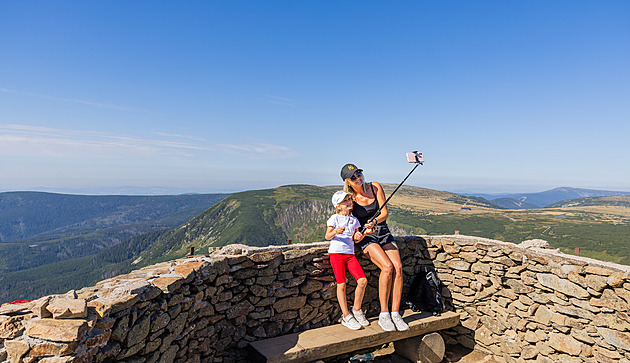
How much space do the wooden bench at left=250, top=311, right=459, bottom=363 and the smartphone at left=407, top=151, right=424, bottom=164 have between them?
3.11m

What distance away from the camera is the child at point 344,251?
5992 mm

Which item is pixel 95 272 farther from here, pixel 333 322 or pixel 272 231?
pixel 333 322

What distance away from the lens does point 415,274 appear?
7.84 meters

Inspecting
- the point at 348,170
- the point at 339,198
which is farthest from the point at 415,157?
the point at 339,198

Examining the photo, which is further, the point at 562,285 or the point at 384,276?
the point at 384,276

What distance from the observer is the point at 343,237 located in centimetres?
607

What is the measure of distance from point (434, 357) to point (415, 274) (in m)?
1.76

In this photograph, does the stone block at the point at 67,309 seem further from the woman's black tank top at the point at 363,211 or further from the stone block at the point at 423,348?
the stone block at the point at 423,348

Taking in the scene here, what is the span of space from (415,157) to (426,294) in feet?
10.4

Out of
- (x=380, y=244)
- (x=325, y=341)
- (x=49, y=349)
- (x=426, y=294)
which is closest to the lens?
(x=49, y=349)

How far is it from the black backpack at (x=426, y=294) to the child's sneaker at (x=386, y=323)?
5.01 feet

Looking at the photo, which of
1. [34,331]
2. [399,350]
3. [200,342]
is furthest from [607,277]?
[34,331]

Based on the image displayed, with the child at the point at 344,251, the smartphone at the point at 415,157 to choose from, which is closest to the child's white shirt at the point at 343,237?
the child at the point at 344,251

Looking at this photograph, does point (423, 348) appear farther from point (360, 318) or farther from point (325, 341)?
point (325, 341)
